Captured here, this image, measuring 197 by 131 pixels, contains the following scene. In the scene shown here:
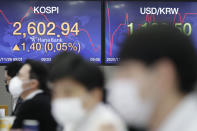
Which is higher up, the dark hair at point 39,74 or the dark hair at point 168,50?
the dark hair at point 168,50

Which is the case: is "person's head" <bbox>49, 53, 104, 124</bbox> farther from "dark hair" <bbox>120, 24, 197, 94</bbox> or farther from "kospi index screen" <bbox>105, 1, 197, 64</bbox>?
"kospi index screen" <bbox>105, 1, 197, 64</bbox>

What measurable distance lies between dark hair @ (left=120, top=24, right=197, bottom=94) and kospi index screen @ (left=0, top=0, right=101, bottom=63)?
3.68m

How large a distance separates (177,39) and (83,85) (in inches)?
24.0

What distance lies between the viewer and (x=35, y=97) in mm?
2314

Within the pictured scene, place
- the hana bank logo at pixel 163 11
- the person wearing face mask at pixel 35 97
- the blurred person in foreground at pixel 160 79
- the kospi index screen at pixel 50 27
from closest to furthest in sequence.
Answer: the blurred person in foreground at pixel 160 79, the person wearing face mask at pixel 35 97, the kospi index screen at pixel 50 27, the hana bank logo at pixel 163 11

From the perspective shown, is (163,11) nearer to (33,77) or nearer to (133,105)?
(33,77)

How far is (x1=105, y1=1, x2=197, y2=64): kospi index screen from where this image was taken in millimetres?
4582

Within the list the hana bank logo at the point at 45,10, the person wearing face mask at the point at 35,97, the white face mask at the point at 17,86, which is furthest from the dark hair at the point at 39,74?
the hana bank logo at the point at 45,10

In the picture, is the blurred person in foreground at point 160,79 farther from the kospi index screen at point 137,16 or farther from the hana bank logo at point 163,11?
the hana bank logo at point 163,11

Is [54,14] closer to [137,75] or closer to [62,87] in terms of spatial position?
[62,87]

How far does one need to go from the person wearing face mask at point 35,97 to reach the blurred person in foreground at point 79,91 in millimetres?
854

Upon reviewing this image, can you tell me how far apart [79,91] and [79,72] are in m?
0.07

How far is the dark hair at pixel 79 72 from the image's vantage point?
1.36m

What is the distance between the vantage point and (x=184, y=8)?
4707 millimetres
